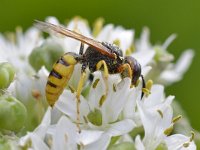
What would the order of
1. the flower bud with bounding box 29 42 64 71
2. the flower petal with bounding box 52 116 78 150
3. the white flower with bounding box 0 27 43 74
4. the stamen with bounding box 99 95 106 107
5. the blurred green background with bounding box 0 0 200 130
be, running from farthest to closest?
the blurred green background with bounding box 0 0 200 130
the white flower with bounding box 0 27 43 74
the flower bud with bounding box 29 42 64 71
the stamen with bounding box 99 95 106 107
the flower petal with bounding box 52 116 78 150

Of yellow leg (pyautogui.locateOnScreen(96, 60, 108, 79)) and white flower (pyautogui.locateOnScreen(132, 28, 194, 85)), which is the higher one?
yellow leg (pyautogui.locateOnScreen(96, 60, 108, 79))

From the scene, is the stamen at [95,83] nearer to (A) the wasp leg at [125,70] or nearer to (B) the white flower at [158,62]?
(A) the wasp leg at [125,70]

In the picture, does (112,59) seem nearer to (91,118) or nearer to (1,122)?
(91,118)

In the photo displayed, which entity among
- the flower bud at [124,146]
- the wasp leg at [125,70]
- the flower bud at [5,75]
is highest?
the wasp leg at [125,70]

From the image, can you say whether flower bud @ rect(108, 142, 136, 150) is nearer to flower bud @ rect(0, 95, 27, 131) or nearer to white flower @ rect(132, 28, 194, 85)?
flower bud @ rect(0, 95, 27, 131)

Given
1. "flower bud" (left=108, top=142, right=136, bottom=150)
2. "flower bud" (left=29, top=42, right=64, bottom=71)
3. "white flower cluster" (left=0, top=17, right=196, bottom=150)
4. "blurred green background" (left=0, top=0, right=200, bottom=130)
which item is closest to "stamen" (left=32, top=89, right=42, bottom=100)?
"white flower cluster" (left=0, top=17, right=196, bottom=150)

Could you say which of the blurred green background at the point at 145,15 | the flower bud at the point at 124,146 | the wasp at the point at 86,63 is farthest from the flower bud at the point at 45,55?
the blurred green background at the point at 145,15

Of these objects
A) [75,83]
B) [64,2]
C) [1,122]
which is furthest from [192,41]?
[1,122]

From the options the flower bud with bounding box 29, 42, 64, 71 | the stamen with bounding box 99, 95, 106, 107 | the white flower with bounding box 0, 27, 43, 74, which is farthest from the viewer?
the white flower with bounding box 0, 27, 43, 74
